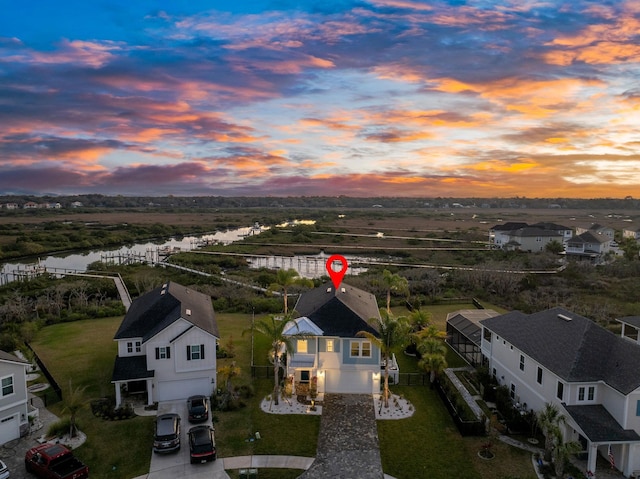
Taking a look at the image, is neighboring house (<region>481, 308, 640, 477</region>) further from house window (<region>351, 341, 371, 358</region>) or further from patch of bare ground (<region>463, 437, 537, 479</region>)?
house window (<region>351, 341, 371, 358</region>)

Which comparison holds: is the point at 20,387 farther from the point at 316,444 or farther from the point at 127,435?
the point at 316,444

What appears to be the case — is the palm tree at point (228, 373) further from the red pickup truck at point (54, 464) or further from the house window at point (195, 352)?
the red pickup truck at point (54, 464)

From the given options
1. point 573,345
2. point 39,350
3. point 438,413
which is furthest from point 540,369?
point 39,350

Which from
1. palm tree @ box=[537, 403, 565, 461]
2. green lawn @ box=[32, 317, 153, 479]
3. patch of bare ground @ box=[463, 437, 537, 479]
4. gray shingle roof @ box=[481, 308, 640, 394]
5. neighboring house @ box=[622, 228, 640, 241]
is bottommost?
patch of bare ground @ box=[463, 437, 537, 479]

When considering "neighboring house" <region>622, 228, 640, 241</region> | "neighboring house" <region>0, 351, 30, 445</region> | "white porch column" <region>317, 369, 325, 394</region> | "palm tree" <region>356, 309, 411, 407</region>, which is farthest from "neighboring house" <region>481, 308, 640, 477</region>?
"neighboring house" <region>622, 228, 640, 241</region>

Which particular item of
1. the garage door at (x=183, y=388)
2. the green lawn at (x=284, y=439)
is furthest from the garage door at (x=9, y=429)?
the garage door at (x=183, y=388)

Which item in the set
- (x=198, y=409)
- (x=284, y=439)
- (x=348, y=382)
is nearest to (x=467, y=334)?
(x=348, y=382)

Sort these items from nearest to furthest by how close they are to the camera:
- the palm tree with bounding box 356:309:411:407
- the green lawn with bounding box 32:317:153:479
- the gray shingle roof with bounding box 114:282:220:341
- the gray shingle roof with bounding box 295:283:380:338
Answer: the green lawn with bounding box 32:317:153:479 < the palm tree with bounding box 356:309:411:407 < the gray shingle roof with bounding box 114:282:220:341 < the gray shingle roof with bounding box 295:283:380:338

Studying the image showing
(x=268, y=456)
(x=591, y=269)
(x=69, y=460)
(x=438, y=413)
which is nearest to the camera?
(x=69, y=460)
